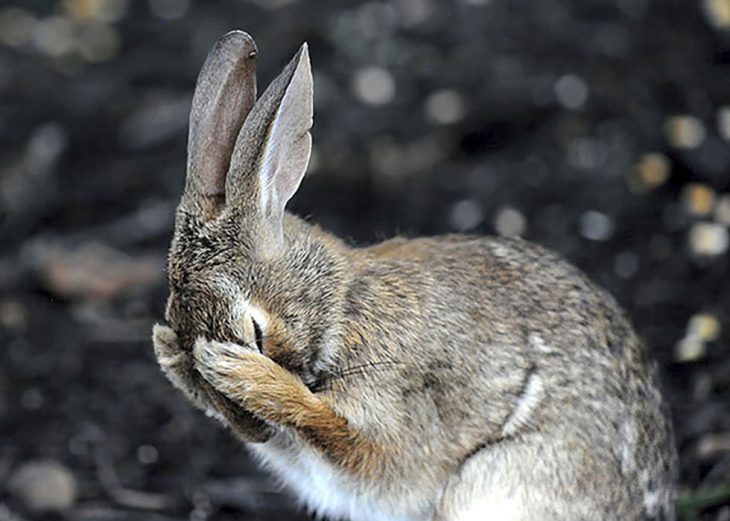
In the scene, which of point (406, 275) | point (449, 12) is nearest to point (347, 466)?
point (406, 275)

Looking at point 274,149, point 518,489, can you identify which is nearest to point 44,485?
point 518,489

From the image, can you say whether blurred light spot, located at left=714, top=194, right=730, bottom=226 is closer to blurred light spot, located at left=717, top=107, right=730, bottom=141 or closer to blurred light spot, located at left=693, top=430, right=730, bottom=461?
blurred light spot, located at left=717, top=107, right=730, bottom=141

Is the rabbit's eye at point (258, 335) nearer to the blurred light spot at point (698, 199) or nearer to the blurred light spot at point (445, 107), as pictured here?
the blurred light spot at point (698, 199)

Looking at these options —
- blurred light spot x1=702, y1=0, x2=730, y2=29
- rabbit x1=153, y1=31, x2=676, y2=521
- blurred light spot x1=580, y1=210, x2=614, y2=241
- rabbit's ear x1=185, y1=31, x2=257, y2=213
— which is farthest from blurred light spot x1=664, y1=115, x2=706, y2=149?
rabbit's ear x1=185, y1=31, x2=257, y2=213

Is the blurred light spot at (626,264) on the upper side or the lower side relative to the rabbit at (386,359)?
lower

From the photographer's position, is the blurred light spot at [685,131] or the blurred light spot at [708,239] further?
the blurred light spot at [685,131]

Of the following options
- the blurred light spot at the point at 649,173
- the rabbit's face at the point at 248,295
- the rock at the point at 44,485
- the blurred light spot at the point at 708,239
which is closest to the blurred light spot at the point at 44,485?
the rock at the point at 44,485
